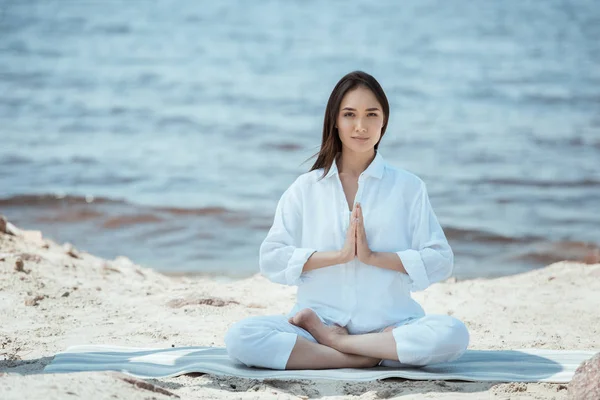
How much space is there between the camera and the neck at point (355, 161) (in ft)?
14.0

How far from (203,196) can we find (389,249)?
5.72 m

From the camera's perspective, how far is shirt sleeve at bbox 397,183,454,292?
158 inches

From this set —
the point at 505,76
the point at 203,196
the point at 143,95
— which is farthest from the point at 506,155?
the point at 143,95

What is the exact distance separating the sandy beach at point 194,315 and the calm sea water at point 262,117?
1486mm

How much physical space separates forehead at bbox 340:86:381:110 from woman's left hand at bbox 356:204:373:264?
46 centimetres

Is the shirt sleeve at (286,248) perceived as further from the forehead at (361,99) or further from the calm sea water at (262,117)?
the calm sea water at (262,117)

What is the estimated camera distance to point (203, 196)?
9.67m

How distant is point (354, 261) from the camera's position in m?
4.14

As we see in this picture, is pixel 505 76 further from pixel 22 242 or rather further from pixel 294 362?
pixel 294 362

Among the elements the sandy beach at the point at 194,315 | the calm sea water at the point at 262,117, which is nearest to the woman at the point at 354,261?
the sandy beach at the point at 194,315

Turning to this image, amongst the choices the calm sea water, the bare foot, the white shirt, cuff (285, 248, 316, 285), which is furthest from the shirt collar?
the calm sea water

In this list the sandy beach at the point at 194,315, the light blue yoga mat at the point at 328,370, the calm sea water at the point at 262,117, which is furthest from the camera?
the calm sea water at the point at 262,117

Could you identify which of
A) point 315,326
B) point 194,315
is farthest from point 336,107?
point 194,315

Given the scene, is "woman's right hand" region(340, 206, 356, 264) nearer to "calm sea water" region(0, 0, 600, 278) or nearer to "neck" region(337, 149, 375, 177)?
"neck" region(337, 149, 375, 177)
